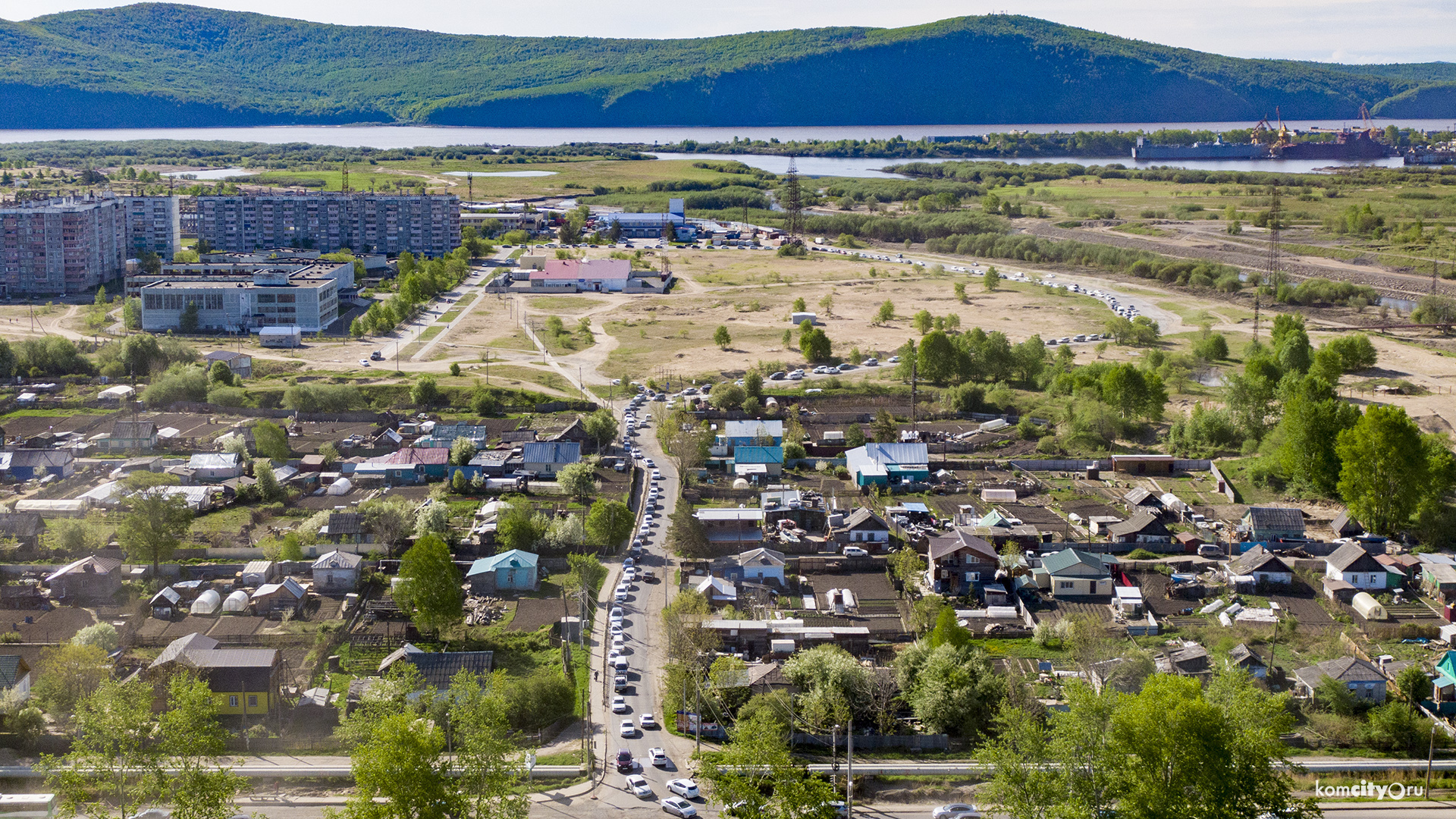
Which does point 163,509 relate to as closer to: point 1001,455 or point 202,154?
point 1001,455

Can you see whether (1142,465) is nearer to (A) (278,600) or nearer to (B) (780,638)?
(B) (780,638)

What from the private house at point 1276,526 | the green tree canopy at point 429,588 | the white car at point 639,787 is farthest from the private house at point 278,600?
the private house at point 1276,526

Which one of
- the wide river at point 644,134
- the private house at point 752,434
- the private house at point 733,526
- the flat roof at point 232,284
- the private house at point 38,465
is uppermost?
the wide river at point 644,134

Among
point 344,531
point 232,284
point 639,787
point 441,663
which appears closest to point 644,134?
point 232,284

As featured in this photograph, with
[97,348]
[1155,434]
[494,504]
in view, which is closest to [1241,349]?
[1155,434]

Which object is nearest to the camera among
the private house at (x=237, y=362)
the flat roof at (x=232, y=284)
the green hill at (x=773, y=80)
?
the private house at (x=237, y=362)

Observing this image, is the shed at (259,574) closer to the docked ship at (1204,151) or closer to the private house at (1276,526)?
the private house at (1276,526)
